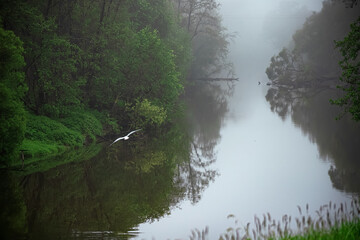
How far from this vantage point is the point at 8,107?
1534cm

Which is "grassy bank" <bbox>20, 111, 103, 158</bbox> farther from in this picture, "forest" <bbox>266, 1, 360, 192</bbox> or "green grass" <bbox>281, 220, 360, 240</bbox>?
"green grass" <bbox>281, 220, 360, 240</bbox>

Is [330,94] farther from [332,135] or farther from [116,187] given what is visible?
[116,187]

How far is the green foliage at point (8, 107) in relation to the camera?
49.7 ft

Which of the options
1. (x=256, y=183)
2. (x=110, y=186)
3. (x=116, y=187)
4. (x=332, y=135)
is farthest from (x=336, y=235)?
(x=332, y=135)

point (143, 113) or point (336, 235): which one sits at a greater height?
point (143, 113)

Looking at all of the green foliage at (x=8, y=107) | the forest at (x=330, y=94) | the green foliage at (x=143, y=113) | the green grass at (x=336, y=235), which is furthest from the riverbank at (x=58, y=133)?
the green grass at (x=336, y=235)

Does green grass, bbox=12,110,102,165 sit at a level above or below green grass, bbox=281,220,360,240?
above

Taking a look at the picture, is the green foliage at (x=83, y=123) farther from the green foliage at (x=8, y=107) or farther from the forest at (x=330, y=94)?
the forest at (x=330, y=94)

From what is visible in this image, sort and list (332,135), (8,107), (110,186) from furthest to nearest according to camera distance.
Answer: (332,135) → (110,186) → (8,107)

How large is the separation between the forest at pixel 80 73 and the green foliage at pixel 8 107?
0.04 meters

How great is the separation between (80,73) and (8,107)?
12.3 meters

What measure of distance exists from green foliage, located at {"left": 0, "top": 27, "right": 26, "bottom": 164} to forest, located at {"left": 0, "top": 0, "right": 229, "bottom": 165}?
0.14ft

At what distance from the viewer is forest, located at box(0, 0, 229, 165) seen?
66.5 feet

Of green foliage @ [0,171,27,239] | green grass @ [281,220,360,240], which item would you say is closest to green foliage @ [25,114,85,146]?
green foliage @ [0,171,27,239]
